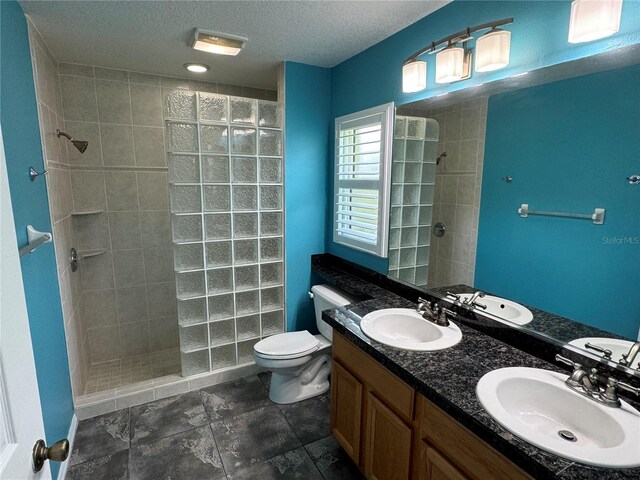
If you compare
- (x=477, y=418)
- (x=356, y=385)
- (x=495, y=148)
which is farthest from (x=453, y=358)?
(x=495, y=148)

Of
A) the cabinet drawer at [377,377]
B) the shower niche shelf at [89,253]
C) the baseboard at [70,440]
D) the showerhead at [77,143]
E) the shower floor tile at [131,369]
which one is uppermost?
the showerhead at [77,143]

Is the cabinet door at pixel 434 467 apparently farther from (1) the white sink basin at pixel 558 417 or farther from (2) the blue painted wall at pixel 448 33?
(2) the blue painted wall at pixel 448 33

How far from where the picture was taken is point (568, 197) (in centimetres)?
125

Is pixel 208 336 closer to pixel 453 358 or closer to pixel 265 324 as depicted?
pixel 265 324

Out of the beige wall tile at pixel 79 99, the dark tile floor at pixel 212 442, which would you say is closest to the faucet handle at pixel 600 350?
the dark tile floor at pixel 212 442

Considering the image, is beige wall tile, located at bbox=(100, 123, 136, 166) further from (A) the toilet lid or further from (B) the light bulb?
(B) the light bulb

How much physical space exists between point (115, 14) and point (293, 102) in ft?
3.73

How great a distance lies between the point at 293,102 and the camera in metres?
2.45

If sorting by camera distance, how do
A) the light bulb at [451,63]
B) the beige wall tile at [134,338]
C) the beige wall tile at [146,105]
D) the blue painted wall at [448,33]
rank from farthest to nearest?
the beige wall tile at [134,338]
the beige wall tile at [146,105]
the light bulb at [451,63]
the blue painted wall at [448,33]

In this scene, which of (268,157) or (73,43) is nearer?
(73,43)

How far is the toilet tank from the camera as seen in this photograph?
226cm

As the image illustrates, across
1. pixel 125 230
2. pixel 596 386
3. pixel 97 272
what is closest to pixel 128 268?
pixel 97 272

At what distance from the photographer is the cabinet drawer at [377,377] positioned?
1.26 meters

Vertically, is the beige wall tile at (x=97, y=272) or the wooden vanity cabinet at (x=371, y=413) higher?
the beige wall tile at (x=97, y=272)
